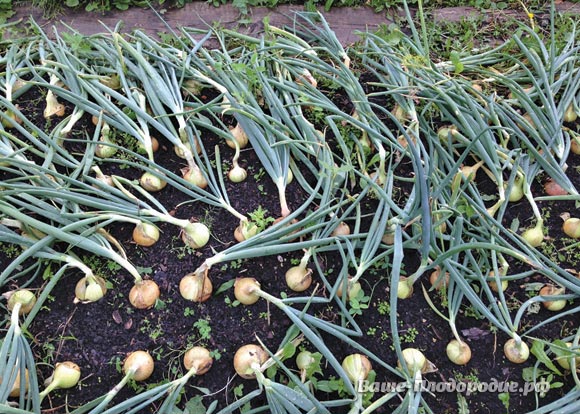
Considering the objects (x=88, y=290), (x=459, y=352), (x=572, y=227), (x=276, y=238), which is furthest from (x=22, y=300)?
(x=572, y=227)

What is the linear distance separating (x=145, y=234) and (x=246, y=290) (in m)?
0.35

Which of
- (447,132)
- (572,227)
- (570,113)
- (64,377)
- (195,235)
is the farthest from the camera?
(570,113)

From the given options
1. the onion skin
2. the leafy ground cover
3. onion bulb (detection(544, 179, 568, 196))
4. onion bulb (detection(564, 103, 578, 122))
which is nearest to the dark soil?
the leafy ground cover

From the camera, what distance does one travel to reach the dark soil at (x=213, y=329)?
1.35 metres

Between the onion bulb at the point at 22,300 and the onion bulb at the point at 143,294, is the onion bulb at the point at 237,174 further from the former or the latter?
the onion bulb at the point at 22,300

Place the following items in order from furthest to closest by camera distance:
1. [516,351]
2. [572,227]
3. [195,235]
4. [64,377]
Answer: [572,227]
[195,235]
[516,351]
[64,377]

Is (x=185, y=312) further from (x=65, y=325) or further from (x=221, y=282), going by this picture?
(x=65, y=325)

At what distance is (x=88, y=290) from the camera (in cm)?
140

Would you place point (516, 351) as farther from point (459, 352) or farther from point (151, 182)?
point (151, 182)

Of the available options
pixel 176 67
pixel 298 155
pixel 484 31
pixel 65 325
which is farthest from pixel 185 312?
pixel 484 31

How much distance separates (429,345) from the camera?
1.42m

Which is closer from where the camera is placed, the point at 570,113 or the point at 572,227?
the point at 572,227

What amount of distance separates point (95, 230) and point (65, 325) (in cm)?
27

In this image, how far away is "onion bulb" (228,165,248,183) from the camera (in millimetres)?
1652
